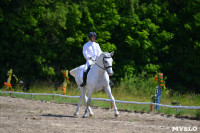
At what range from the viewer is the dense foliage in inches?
1031

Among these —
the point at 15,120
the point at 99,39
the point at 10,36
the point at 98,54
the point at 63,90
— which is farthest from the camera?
the point at 10,36

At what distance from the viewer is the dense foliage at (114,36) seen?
2619 cm

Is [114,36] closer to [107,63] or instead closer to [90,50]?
[90,50]

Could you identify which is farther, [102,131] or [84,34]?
[84,34]

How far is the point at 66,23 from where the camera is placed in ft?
87.6

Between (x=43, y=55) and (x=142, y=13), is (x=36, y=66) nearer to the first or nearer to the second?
(x=43, y=55)

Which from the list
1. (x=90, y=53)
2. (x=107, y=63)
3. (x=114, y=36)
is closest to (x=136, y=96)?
(x=90, y=53)

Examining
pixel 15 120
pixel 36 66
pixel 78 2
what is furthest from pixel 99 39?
pixel 15 120

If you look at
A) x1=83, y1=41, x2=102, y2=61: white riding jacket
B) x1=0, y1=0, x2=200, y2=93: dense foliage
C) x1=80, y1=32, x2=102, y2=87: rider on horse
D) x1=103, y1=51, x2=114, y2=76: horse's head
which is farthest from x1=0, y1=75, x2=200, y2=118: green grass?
x1=103, y1=51, x2=114, y2=76: horse's head

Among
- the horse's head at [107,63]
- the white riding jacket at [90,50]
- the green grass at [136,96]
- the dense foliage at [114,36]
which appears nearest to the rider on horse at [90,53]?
the white riding jacket at [90,50]

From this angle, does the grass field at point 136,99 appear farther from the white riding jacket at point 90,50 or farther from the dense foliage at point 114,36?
the dense foliage at point 114,36

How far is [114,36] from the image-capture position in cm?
2825

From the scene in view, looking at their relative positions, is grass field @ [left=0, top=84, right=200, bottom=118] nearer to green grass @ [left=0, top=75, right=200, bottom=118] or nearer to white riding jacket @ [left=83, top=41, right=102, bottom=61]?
green grass @ [left=0, top=75, right=200, bottom=118]

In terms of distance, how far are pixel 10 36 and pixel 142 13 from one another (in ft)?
38.2
